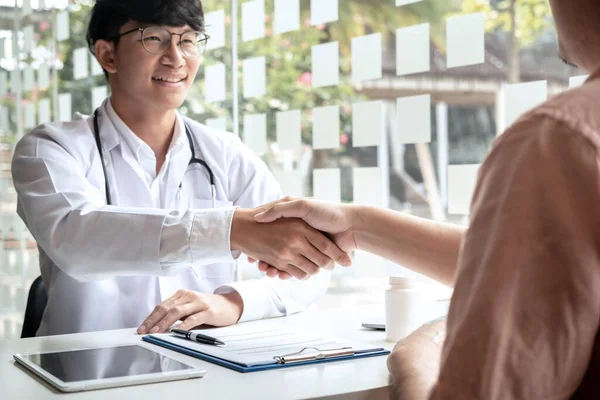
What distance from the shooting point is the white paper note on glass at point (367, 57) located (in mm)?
2266

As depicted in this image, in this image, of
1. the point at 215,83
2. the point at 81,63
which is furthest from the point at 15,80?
the point at 215,83

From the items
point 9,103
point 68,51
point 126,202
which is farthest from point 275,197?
point 9,103

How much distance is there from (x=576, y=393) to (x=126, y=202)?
5.63 ft

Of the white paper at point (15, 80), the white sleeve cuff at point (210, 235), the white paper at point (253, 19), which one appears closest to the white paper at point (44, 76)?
the white paper at point (15, 80)

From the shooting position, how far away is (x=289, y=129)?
2646 millimetres

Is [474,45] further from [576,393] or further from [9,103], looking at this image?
[9,103]

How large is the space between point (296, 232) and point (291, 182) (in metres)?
0.97

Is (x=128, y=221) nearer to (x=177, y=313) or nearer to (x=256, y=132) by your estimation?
(x=177, y=313)

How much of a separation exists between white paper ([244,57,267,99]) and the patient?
223 centimetres

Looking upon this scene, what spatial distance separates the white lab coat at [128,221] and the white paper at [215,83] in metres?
0.65

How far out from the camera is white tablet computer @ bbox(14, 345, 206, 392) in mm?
1097

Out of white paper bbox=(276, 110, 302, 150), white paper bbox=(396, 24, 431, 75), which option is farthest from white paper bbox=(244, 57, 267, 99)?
white paper bbox=(396, 24, 431, 75)

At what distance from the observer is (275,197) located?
231 centimetres

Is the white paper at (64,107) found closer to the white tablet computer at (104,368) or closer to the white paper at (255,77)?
the white paper at (255,77)
